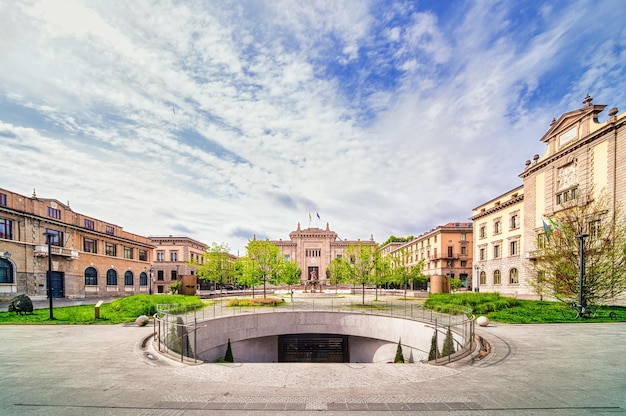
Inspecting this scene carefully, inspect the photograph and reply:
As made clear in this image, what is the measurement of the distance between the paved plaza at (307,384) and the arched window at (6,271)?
2665 cm

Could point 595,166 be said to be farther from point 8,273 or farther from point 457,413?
point 8,273

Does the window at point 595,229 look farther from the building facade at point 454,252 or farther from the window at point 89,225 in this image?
the window at point 89,225

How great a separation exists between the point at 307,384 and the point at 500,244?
45.6 m

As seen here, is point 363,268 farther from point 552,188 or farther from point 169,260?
point 169,260

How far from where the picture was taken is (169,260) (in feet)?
224

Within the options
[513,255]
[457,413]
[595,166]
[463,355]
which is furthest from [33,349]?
[513,255]

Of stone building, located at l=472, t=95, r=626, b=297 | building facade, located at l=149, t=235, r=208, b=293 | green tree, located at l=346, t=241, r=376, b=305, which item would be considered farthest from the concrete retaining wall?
building facade, located at l=149, t=235, r=208, b=293

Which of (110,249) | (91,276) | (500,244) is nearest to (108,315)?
(91,276)

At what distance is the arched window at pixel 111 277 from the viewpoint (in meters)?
46.9

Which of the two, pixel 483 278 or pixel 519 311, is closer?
pixel 519 311

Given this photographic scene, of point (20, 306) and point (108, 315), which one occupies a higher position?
point (20, 306)

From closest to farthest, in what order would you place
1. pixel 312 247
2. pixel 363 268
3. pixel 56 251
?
pixel 363 268 < pixel 56 251 < pixel 312 247

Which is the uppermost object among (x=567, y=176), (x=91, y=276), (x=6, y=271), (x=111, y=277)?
(x=567, y=176)

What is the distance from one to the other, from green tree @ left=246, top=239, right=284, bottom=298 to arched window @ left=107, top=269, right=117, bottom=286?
2636cm
